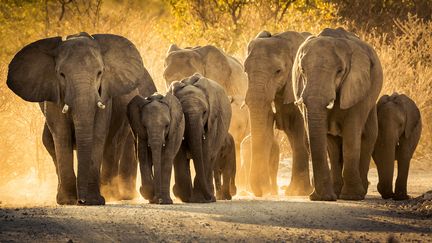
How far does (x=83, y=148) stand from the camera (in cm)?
1598

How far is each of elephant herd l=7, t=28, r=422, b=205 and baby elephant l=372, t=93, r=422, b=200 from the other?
2 cm

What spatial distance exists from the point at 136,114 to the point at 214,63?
5.92 m

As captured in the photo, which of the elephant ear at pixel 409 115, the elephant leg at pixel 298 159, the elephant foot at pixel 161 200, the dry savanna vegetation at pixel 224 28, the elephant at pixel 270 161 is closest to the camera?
the elephant foot at pixel 161 200

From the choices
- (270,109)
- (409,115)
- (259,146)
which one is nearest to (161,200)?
(259,146)

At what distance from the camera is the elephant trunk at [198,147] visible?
17.2 meters

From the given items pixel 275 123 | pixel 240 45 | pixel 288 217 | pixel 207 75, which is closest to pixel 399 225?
pixel 288 217

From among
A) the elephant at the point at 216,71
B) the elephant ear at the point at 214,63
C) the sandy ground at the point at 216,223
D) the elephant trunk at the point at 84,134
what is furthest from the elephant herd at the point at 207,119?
the elephant ear at the point at 214,63

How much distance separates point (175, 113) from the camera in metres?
16.9

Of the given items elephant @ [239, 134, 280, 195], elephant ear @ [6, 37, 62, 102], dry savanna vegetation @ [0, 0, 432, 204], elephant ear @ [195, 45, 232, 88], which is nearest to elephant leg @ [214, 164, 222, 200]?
elephant @ [239, 134, 280, 195]

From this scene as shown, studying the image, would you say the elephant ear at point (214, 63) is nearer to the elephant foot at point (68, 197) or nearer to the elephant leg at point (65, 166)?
the elephant leg at point (65, 166)

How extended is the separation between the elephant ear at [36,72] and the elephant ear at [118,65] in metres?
0.71

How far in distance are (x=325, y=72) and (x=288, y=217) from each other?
3.79 m

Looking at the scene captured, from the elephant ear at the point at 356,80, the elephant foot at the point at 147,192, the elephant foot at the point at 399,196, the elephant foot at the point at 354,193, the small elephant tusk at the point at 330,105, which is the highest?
the elephant ear at the point at 356,80

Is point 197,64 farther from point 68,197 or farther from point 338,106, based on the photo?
point 68,197
